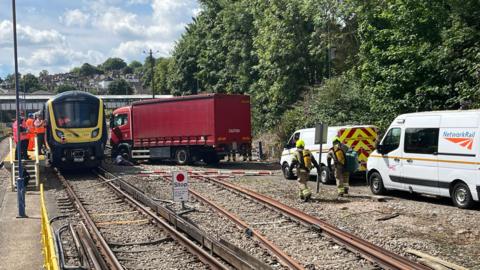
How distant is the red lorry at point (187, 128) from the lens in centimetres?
2589

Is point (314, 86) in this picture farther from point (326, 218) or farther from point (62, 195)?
point (326, 218)

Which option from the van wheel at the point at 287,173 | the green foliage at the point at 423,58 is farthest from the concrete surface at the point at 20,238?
the green foliage at the point at 423,58

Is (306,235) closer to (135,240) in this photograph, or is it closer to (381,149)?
(135,240)

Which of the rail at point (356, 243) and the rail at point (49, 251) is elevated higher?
the rail at point (49, 251)

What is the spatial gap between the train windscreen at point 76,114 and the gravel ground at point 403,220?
9.44 metres

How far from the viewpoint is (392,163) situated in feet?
49.6

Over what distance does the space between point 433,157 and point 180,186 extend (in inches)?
243

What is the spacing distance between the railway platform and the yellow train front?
12.1 ft

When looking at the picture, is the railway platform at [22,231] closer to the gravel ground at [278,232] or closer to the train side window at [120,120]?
the gravel ground at [278,232]

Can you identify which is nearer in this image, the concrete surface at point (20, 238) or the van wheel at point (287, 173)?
the concrete surface at point (20, 238)

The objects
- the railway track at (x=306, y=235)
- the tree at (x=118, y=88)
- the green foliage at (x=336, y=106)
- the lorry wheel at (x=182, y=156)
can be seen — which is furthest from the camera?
the tree at (x=118, y=88)

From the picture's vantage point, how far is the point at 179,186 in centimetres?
1381

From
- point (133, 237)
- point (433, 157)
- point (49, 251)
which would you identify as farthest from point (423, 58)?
point (49, 251)

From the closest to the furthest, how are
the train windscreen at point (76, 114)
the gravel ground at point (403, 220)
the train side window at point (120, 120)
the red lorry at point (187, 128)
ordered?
the gravel ground at point (403, 220) < the train windscreen at point (76, 114) < the red lorry at point (187, 128) < the train side window at point (120, 120)
